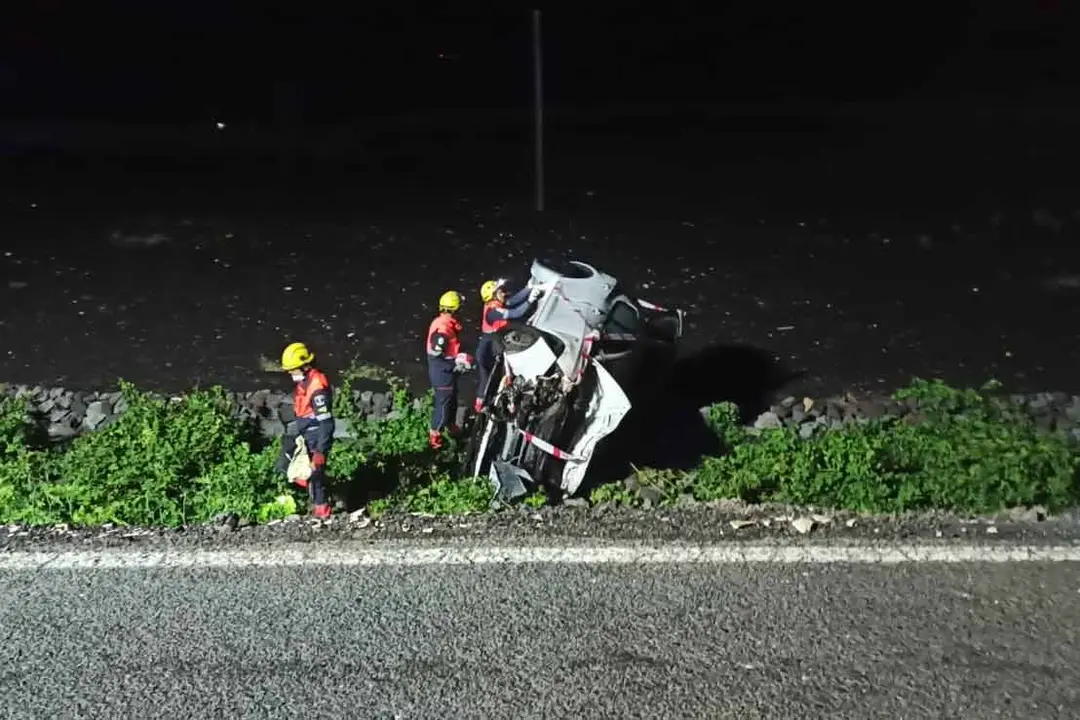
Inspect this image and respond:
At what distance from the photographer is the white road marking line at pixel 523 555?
4094mm

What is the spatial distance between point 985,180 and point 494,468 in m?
8.78

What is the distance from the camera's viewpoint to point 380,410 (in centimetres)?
589

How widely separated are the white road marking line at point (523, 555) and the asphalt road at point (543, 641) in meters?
0.04

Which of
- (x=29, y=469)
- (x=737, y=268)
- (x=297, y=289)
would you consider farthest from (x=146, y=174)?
(x=29, y=469)

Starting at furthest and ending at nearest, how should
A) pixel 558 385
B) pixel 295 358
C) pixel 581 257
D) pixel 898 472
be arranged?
1. pixel 581 257
2. pixel 898 472
3. pixel 558 385
4. pixel 295 358

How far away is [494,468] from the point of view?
458 centimetres

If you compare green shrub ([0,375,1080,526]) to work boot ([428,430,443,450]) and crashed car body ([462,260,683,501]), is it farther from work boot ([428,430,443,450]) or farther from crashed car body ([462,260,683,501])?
crashed car body ([462,260,683,501])

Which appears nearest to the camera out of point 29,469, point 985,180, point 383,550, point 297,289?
point 383,550

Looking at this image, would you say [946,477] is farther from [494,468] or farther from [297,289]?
[297,289]

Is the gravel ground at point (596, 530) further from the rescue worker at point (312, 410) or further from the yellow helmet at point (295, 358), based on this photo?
the yellow helmet at point (295, 358)

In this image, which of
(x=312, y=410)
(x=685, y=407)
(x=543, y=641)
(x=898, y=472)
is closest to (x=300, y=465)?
(x=312, y=410)

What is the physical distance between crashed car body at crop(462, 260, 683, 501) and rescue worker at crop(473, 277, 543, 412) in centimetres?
7

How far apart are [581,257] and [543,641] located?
19.7 ft

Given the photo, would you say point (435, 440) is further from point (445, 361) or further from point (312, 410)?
point (312, 410)
